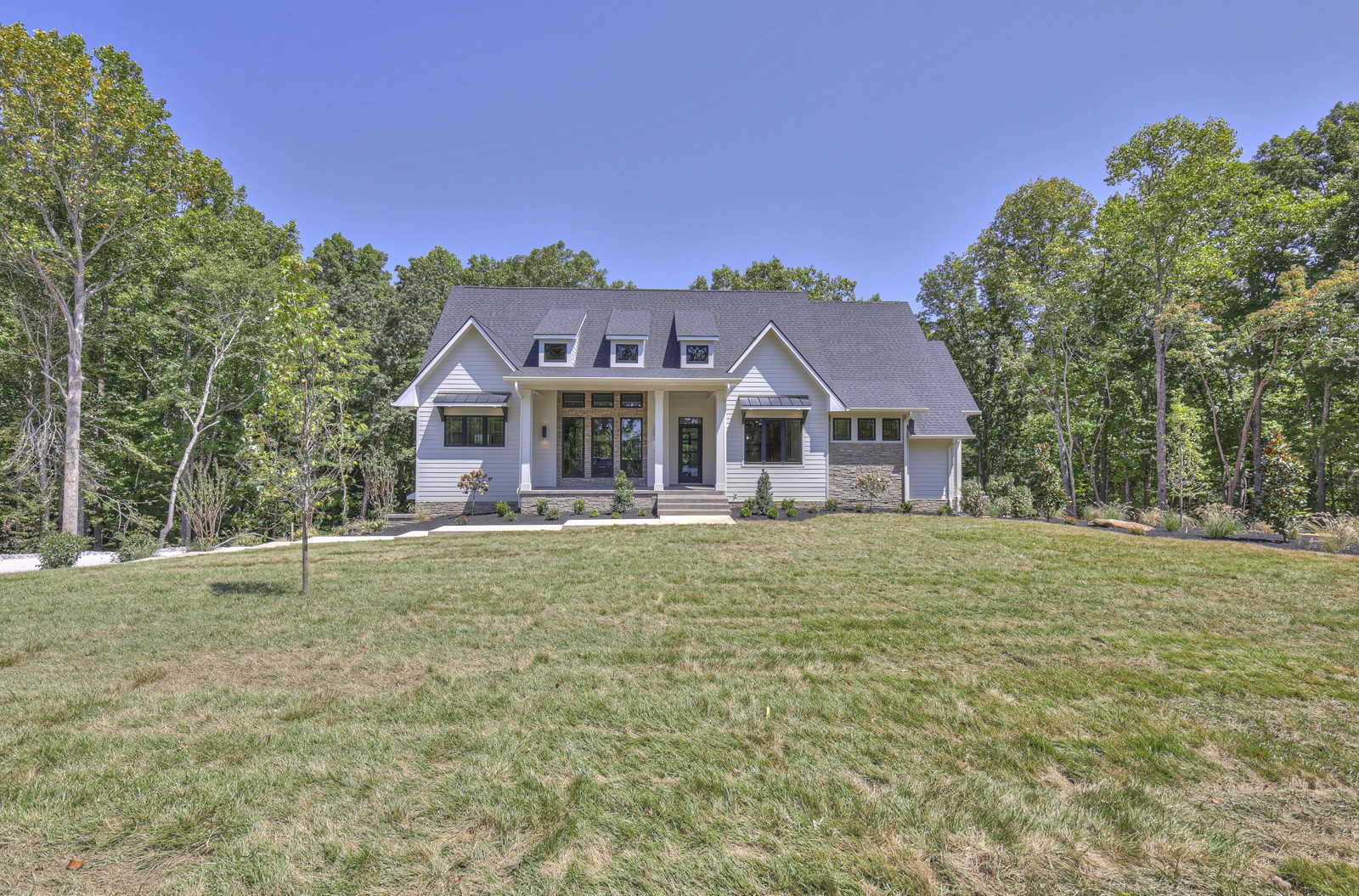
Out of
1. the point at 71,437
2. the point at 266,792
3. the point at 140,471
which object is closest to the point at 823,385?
the point at 266,792

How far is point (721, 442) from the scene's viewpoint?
16750mm

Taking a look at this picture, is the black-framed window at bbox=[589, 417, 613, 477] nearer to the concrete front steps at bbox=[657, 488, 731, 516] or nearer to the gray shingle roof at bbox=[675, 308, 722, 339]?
the concrete front steps at bbox=[657, 488, 731, 516]

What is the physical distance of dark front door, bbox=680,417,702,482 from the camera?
60.9ft

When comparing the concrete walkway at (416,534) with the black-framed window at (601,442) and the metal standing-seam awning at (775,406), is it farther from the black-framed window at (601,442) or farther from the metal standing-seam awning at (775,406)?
the metal standing-seam awning at (775,406)

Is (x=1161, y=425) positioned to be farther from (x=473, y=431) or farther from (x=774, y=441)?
(x=473, y=431)

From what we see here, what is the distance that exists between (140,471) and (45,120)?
11.7 m

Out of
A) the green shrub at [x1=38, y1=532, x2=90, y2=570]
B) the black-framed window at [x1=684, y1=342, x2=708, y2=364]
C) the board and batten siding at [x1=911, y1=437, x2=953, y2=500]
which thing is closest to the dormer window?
the black-framed window at [x1=684, y1=342, x2=708, y2=364]

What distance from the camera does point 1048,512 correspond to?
58.2 feet

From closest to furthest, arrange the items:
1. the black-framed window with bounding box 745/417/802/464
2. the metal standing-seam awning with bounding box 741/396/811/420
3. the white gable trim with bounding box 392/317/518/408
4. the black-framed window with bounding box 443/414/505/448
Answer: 1. the white gable trim with bounding box 392/317/518/408
2. the metal standing-seam awning with bounding box 741/396/811/420
3. the black-framed window with bounding box 443/414/505/448
4. the black-framed window with bounding box 745/417/802/464

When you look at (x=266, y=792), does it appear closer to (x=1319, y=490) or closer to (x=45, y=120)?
(x=45, y=120)

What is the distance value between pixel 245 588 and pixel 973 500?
62.6ft

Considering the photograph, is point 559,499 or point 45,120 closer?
point 45,120

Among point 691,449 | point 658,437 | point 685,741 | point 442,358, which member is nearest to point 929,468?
point 691,449

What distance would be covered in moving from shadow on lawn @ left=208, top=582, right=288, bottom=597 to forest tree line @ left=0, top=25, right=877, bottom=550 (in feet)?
3.85
